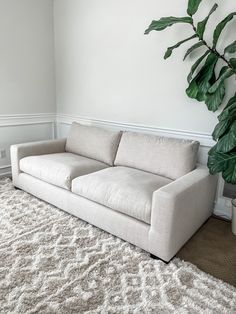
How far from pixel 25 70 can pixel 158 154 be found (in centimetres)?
234

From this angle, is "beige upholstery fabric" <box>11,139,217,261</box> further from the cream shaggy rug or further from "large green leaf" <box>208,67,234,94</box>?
"large green leaf" <box>208,67,234,94</box>

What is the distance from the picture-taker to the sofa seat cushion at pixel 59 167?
2.38 metres

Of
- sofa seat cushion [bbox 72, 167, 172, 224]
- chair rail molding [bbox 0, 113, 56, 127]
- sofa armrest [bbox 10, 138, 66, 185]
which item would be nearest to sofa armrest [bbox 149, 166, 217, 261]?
sofa seat cushion [bbox 72, 167, 172, 224]

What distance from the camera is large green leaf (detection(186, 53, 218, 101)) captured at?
2111 mm

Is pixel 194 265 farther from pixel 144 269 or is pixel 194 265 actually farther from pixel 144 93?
pixel 144 93

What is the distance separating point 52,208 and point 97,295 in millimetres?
1246

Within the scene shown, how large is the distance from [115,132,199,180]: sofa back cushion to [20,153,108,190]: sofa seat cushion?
323 mm

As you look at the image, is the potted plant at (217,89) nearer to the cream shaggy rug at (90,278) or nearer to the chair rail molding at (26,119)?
the cream shaggy rug at (90,278)

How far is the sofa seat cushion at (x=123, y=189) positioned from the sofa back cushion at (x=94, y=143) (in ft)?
1.22

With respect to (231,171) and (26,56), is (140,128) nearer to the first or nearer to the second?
(231,171)

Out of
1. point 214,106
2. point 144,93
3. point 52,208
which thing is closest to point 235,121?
point 214,106

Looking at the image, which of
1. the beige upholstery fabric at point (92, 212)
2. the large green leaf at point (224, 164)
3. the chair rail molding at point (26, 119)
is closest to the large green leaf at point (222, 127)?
the large green leaf at point (224, 164)

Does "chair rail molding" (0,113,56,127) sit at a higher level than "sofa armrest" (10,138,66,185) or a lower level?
higher

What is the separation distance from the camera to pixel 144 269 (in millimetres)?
1725
